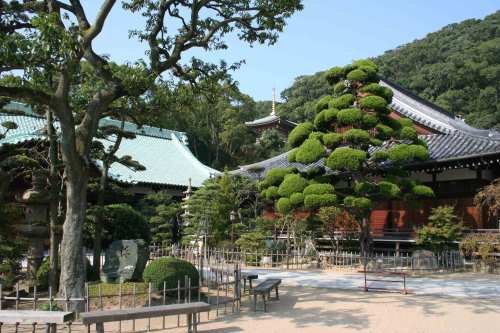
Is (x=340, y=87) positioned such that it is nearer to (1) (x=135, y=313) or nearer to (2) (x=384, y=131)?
(2) (x=384, y=131)

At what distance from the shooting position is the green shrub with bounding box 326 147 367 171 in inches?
669

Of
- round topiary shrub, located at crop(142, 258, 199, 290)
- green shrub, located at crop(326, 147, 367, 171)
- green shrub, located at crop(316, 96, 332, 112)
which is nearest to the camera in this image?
round topiary shrub, located at crop(142, 258, 199, 290)

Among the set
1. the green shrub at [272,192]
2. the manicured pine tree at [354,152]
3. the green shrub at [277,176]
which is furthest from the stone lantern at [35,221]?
the green shrub at [277,176]

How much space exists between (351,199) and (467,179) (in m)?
5.76

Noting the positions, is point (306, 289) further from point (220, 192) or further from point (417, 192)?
point (220, 192)

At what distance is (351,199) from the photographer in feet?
56.1

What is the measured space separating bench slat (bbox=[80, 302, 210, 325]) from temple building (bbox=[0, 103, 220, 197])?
50.8 feet

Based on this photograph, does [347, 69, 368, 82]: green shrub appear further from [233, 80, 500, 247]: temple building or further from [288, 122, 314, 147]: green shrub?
[233, 80, 500, 247]: temple building

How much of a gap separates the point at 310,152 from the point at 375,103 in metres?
2.95

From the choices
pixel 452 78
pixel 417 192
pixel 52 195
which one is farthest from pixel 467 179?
pixel 452 78

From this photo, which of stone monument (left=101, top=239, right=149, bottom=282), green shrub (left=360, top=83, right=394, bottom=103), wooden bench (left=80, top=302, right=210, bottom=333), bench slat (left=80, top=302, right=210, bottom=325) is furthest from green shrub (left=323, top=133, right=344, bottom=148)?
bench slat (left=80, top=302, right=210, bottom=325)

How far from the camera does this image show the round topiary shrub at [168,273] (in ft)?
35.4

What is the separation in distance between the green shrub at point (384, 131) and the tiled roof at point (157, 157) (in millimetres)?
12600

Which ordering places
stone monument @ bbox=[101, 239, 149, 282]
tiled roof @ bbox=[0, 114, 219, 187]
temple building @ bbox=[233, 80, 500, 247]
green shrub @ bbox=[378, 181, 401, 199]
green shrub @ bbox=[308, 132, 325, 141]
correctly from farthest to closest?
tiled roof @ bbox=[0, 114, 219, 187] → green shrub @ bbox=[308, 132, 325, 141] → temple building @ bbox=[233, 80, 500, 247] → green shrub @ bbox=[378, 181, 401, 199] → stone monument @ bbox=[101, 239, 149, 282]
